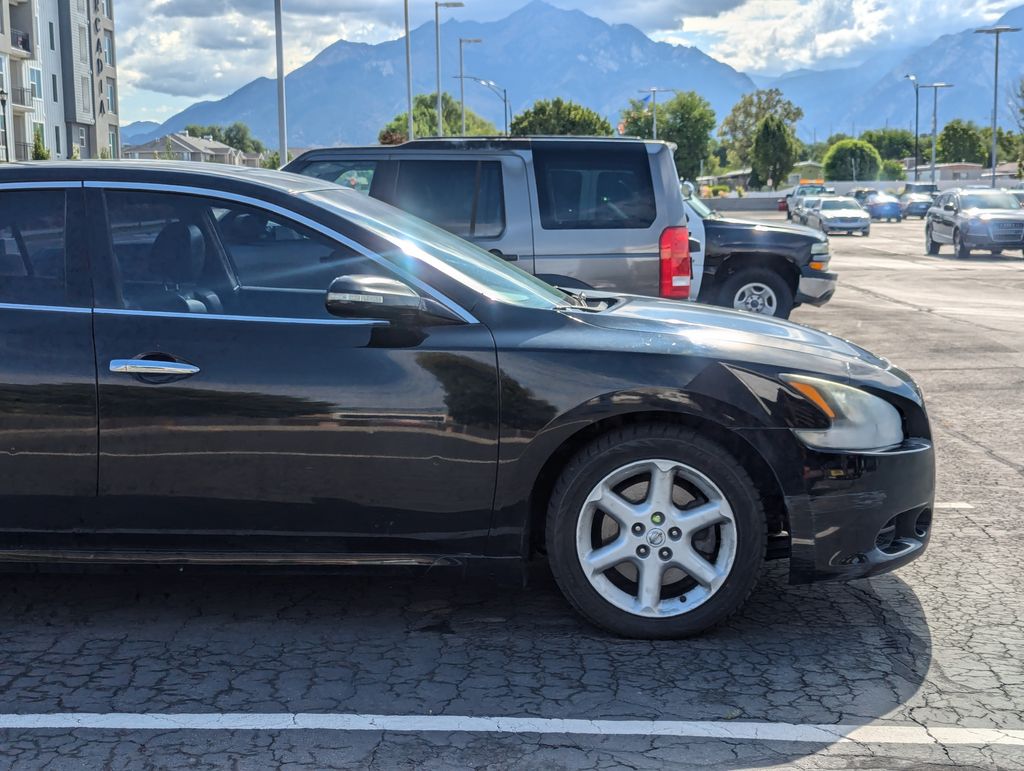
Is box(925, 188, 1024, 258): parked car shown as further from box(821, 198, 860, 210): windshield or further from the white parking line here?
the white parking line

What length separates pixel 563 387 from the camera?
4.13 metres

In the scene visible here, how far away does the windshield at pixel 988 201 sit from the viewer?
3136 centimetres

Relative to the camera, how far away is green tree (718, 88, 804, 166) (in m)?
157

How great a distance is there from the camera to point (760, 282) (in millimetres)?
13727

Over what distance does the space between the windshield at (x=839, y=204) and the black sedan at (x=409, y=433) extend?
4558cm

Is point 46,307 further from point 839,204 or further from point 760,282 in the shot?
point 839,204

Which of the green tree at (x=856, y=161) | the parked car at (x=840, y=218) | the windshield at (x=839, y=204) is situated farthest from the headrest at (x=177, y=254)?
the green tree at (x=856, y=161)

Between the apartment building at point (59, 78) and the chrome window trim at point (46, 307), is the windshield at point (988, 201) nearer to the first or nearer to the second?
the chrome window trim at point (46, 307)

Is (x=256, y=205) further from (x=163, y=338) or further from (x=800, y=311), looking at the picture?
(x=800, y=311)

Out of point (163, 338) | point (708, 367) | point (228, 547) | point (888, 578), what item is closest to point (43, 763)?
point (228, 547)

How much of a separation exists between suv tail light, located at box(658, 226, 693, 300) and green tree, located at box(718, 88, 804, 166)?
152 meters

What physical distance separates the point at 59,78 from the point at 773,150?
7069cm

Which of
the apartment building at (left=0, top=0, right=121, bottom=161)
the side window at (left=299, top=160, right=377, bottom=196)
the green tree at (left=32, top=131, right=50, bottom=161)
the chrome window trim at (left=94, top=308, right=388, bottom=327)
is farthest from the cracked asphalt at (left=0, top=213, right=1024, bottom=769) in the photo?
the apartment building at (left=0, top=0, right=121, bottom=161)

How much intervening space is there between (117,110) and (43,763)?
80677 millimetres
